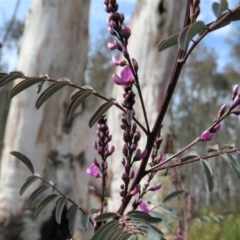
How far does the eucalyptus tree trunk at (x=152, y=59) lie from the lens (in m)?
2.44

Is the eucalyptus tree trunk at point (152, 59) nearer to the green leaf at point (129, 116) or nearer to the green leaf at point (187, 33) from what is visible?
the green leaf at point (129, 116)

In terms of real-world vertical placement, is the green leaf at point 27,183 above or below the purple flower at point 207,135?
below

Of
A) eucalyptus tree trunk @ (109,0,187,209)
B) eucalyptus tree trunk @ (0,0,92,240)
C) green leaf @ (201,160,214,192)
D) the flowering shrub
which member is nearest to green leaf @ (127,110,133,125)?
the flowering shrub

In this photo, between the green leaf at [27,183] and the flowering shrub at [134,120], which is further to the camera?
the green leaf at [27,183]

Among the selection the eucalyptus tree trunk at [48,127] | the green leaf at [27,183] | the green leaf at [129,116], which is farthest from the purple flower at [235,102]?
the eucalyptus tree trunk at [48,127]

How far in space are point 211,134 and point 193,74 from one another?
16.5 meters

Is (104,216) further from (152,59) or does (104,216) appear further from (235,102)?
(152,59)

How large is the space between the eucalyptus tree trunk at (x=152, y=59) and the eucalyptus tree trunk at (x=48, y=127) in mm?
252

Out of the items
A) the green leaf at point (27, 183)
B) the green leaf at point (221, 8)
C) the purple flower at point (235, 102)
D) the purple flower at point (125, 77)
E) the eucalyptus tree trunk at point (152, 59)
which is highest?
the eucalyptus tree trunk at point (152, 59)

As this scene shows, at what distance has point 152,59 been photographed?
8.43ft

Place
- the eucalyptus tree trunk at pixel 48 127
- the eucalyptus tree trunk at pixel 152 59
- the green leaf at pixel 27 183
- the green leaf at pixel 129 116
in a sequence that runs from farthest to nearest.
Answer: the eucalyptus tree trunk at pixel 152 59 → the eucalyptus tree trunk at pixel 48 127 → the green leaf at pixel 27 183 → the green leaf at pixel 129 116

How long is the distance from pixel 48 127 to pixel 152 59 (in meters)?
0.75

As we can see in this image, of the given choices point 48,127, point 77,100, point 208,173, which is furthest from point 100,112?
point 48,127

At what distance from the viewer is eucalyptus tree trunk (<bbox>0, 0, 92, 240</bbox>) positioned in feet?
7.27
